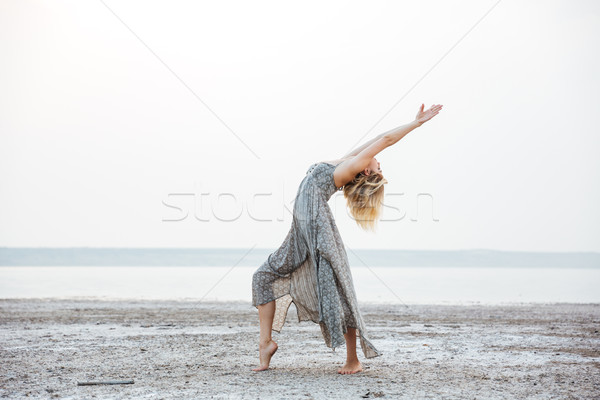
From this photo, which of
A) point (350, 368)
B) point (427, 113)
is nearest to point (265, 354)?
point (350, 368)

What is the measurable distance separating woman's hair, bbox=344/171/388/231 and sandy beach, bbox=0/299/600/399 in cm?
122

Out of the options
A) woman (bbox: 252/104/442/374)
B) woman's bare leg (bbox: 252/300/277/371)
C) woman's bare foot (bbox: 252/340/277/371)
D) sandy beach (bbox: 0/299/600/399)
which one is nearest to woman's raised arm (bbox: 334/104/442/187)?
woman (bbox: 252/104/442/374)

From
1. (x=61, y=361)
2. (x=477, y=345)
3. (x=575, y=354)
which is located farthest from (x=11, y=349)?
(x=575, y=354)

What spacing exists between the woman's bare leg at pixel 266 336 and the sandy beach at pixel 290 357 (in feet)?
0.43

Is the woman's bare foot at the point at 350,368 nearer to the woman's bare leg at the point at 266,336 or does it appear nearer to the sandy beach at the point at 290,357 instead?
the sandy beach at the point at 290,357

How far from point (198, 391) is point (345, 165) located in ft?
6.64

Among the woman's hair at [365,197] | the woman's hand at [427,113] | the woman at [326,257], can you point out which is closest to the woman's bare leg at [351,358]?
the woman at [326,257]

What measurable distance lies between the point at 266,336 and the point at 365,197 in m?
1.38

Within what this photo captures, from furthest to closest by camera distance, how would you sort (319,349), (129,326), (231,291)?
(231,291)
(129,326)
(319,349)

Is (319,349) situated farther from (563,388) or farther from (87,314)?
(87,314)

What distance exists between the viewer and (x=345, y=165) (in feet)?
17.2

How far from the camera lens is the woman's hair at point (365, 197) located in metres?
5.29

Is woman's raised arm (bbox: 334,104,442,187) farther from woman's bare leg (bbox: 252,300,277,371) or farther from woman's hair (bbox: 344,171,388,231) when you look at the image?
woman's bare leg (bbox: 252,300,277,371)

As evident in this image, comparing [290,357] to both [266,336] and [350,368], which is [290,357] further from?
[350,368]
